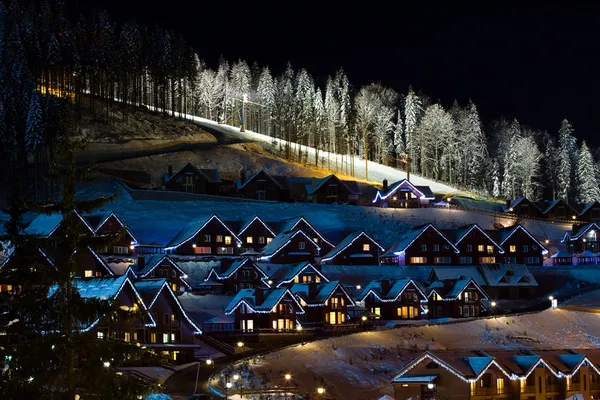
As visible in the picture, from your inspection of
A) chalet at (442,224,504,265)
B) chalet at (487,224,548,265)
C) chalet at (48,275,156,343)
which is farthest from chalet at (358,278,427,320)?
chalet at (48,275,156,343)

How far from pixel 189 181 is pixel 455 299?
41.9m

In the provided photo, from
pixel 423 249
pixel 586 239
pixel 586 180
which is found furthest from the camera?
pixel 586 180

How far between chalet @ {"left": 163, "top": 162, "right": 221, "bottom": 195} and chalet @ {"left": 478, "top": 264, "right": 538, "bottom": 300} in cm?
3790

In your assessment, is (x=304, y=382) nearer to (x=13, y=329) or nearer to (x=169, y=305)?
(x=169, y=305)

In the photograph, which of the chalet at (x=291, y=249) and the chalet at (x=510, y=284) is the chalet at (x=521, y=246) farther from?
the chalet at (x=291, y=249)

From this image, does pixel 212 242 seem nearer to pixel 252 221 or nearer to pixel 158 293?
pixel 252 221

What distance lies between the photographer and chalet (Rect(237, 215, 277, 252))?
8175cm

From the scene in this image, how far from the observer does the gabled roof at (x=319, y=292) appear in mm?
62375

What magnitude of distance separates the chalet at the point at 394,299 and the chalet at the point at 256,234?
1747cm

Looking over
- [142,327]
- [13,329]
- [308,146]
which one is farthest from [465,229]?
[13,329]

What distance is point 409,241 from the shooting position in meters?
79.9

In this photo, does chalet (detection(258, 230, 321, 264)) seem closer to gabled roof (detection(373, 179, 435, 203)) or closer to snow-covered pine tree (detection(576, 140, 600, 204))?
gabled roof (detection(373, 179, 435, 203))

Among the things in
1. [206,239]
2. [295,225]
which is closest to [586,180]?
[295,225]

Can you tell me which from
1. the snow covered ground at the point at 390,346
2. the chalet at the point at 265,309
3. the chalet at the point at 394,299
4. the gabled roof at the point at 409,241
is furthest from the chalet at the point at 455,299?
the chalet at the point at 265,309
